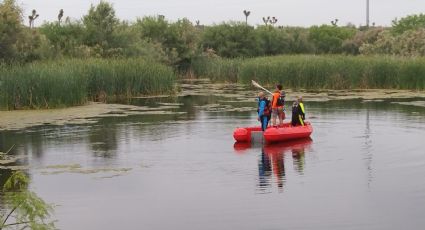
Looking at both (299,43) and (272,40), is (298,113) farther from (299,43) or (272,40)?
(299,43)

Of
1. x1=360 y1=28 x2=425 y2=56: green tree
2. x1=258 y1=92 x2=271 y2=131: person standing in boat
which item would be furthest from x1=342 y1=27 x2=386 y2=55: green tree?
x1=258 y1=92 x2=271 y2=131: person standing in boat

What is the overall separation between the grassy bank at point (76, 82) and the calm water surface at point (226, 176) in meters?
5.38

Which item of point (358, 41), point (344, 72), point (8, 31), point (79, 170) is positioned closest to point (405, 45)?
point (344, 72)

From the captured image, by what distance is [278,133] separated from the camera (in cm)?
2091

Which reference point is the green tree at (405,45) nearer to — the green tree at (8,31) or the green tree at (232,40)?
the green tree at (232,40)

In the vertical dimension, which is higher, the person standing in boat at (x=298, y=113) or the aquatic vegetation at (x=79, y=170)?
the person standing in boat at (x=298, y=113)

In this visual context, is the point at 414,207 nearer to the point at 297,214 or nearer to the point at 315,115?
the point at 297,214

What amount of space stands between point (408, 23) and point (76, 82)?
55952 millimetres

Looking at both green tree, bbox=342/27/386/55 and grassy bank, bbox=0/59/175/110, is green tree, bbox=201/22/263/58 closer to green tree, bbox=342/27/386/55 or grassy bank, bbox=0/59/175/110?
green tree, bbox=342/27/386/55

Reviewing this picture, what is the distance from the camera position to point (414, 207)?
1297 cm

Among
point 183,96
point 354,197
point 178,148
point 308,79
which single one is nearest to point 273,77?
point 308,79

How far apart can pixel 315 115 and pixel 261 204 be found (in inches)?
632

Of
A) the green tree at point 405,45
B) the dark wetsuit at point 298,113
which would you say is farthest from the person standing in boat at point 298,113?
the green tree at point 405,45

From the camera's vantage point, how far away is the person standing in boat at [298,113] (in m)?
21.7
